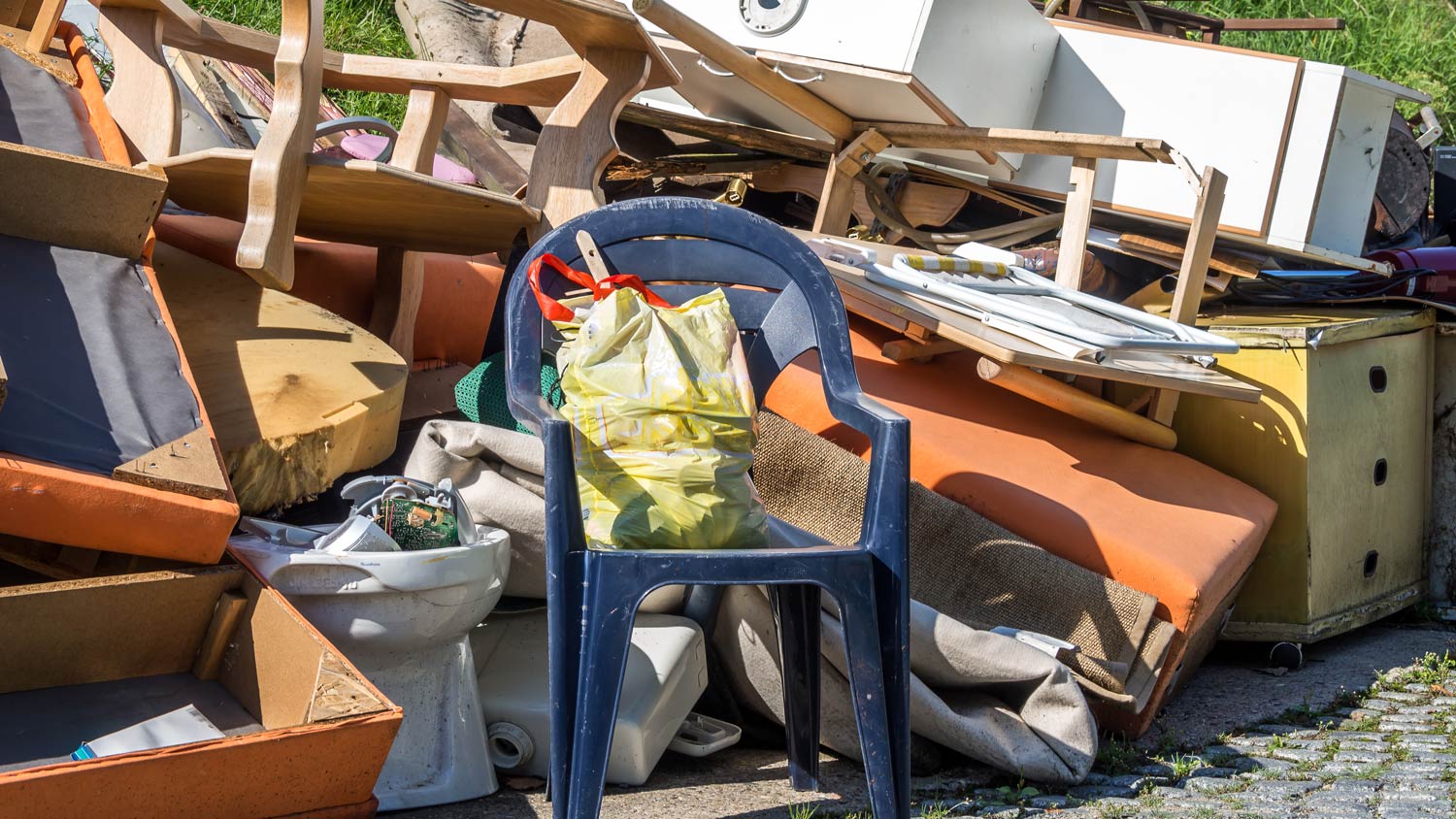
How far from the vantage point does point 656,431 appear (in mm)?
2303

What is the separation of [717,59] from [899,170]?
50.5 inches

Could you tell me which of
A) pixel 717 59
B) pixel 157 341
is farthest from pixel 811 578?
pixel 717 59

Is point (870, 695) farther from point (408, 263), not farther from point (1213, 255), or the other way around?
point (1213, 255)

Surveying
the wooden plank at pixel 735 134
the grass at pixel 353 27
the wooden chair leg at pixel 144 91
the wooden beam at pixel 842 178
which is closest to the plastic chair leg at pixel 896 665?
the wooden chair leg at pixel 144 91

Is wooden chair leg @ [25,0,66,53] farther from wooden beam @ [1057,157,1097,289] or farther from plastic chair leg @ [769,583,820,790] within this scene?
wooden beam @ [1057,157,1097,289]

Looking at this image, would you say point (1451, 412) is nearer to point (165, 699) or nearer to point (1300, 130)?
point (1300, 130)

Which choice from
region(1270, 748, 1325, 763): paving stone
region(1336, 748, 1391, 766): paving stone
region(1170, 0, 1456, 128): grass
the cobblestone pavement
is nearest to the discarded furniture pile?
the cobblestone pavement

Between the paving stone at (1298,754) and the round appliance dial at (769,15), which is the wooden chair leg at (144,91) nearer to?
the round appliance dial at (769,15)

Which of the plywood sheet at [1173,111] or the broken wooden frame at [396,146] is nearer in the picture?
the broken wooden frame at [396,146]

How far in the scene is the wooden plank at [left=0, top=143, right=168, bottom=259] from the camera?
8.34 feet

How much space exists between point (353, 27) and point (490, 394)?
475 centimetres

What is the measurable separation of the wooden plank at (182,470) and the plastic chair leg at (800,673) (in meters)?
1.10

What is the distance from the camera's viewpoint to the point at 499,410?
10.2 feet

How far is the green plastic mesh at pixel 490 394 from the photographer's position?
10.2 feet
